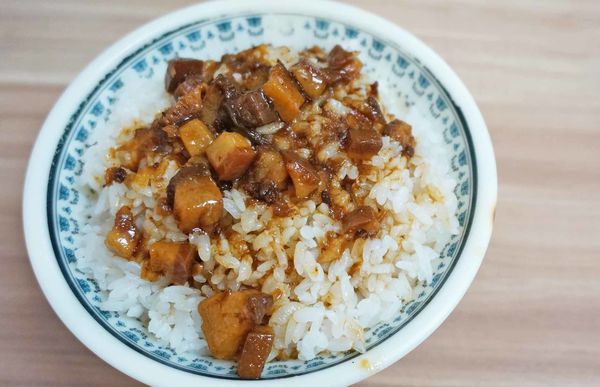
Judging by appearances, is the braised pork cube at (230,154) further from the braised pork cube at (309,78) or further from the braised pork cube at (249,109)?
the braised pork cube at (309,78)

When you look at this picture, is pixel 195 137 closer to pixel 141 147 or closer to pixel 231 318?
pixel 141 147

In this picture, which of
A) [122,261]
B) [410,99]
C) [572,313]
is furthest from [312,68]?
[572,313]

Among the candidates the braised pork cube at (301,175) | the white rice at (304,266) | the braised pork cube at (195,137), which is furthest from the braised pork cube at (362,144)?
the braised pork cube at (195,137)

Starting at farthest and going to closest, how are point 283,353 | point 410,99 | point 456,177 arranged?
point 410,99 < point 456,177 < point 283,353

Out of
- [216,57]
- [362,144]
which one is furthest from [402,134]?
[216,57]

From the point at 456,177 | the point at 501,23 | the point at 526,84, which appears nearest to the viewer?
the point at 456,177

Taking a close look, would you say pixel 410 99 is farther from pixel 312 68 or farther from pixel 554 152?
pixel 554 152

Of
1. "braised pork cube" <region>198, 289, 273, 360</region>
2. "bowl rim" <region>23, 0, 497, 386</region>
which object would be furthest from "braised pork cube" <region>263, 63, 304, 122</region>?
"braised pork cube" <region>198, 289, 273, 360</region>
